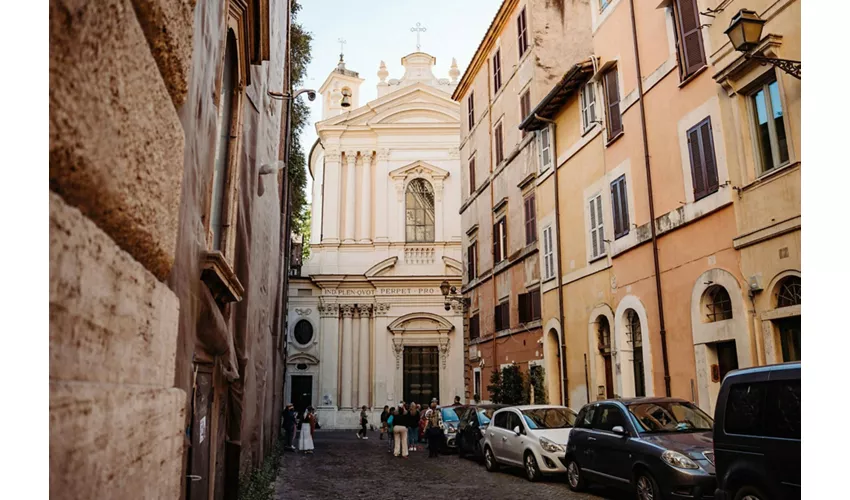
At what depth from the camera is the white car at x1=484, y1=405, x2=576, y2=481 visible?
1179 centimetres

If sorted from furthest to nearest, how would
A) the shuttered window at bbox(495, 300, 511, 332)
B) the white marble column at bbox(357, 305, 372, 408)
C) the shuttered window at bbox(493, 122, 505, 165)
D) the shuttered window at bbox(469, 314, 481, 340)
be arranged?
the white marble column at bbox(357, 305, 372, 408)
the shuttered window at bbox(469, 314, 481, 340)
the shuttered window at bbox(493, 122, 505, 165)
the shuttered window at bbox(495, 300, 511, 332)

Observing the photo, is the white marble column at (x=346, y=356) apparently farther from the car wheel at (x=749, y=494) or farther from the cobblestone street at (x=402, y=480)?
the car wheel at (x=749, y=494)

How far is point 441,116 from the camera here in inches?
1403

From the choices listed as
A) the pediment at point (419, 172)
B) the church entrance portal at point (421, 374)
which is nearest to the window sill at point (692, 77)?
the church entrance portal at point (421, 374)

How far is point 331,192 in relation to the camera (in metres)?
34.2

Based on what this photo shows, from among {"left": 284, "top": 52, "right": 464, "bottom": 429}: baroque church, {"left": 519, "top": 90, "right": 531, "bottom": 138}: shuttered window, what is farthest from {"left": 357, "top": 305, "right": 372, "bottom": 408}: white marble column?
{"left": 519, "top": 90, "right": 531, "bottom": 138}: shuttered window

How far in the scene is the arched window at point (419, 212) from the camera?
3416cm

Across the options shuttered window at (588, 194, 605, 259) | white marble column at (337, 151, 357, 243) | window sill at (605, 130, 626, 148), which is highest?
white marble column at (337, 151, 357, 243)

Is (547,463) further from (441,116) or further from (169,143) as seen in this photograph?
(441,116)

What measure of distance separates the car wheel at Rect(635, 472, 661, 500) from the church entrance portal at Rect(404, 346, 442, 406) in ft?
78.4

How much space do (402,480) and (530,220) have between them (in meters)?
8.30

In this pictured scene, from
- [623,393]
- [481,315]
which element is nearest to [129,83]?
[623,393]

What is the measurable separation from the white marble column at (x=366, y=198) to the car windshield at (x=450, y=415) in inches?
572

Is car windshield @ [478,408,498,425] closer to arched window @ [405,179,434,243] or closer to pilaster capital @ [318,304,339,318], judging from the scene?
pilaster capital @ [318,304,339,318]
